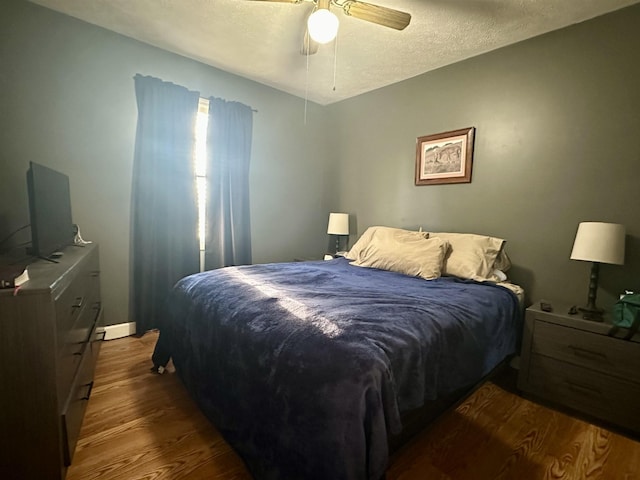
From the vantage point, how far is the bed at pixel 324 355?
3.21ft

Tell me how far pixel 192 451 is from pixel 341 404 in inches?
36.9

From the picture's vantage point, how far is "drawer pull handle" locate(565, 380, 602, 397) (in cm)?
170

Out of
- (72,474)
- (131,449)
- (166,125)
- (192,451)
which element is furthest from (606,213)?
(166,125)

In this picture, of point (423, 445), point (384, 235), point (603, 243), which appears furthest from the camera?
point (384, 235)

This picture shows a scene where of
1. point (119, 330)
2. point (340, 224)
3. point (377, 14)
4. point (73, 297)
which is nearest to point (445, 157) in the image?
point (340, 224)

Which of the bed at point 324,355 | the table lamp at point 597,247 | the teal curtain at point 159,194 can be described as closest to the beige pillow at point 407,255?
the bed at point 324,355

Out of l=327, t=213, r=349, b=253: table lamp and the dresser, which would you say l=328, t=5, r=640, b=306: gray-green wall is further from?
the dresser

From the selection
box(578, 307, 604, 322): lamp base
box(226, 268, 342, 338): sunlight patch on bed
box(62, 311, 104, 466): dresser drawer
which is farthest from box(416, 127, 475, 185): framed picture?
box(62, 311, 104, 466): dresser drawer

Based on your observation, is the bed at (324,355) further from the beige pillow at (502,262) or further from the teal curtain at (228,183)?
the teal curtain at (228,183)

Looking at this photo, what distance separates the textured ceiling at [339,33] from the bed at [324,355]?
1785 millimetres

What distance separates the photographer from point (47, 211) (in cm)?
159

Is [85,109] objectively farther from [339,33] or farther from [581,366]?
[581,366]

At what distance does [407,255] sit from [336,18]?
1.63 metres

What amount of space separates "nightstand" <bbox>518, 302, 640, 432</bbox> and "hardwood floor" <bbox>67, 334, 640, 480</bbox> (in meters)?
0.11
